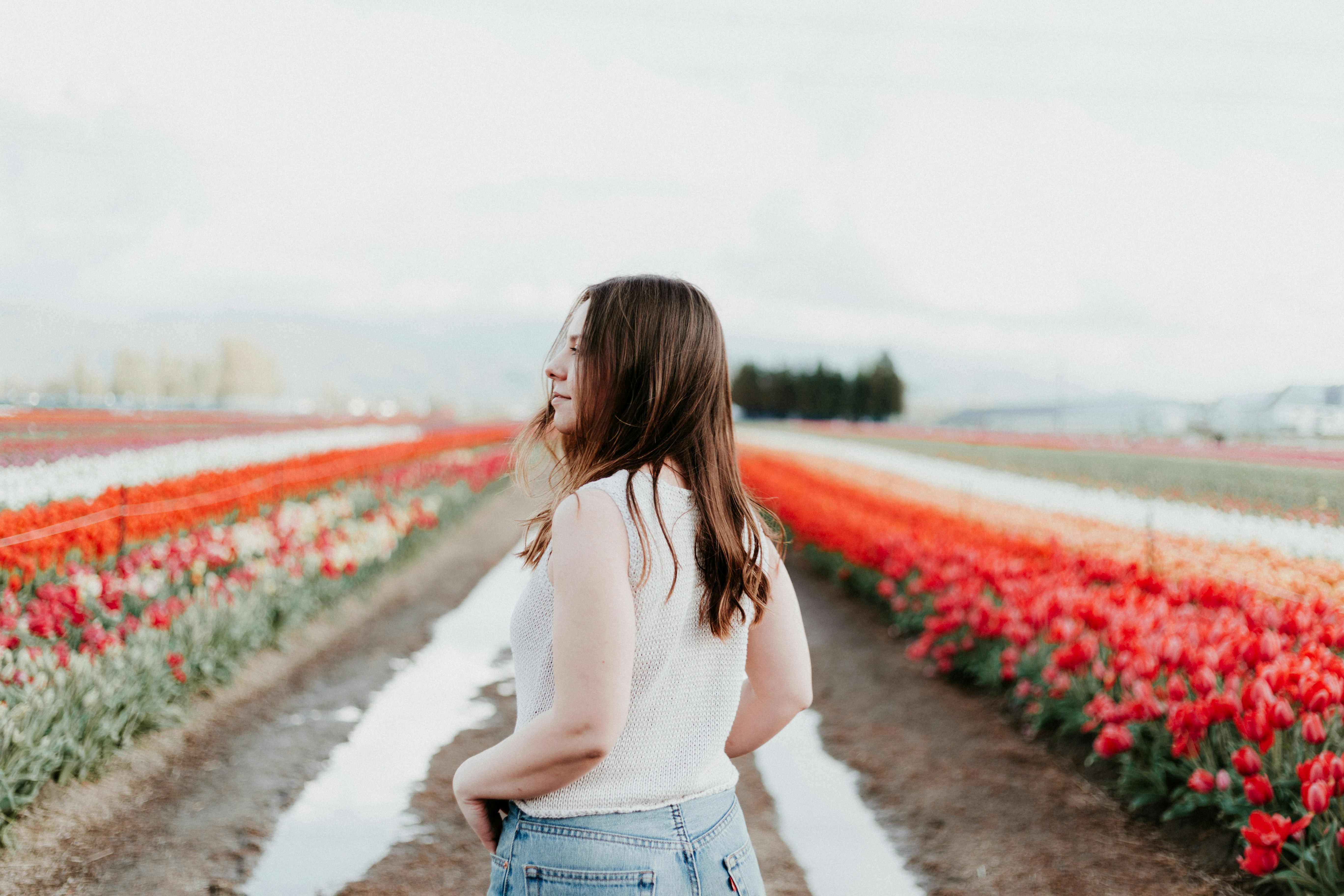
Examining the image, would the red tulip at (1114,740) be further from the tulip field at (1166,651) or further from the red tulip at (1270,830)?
the red tulip at (1270,830)

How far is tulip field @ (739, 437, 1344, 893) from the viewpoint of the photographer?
10.5 ft

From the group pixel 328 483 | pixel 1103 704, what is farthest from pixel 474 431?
pixel 1103 704

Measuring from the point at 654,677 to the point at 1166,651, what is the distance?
3610mm

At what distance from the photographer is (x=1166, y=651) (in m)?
4.15

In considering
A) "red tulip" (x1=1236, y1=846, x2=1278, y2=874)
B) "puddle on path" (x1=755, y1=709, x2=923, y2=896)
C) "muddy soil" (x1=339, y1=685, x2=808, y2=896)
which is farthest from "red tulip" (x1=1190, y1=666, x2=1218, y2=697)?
"muddy soil" (x1=339, y1=685, x2=808, y2=896)

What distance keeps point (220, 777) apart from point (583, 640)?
417 cm

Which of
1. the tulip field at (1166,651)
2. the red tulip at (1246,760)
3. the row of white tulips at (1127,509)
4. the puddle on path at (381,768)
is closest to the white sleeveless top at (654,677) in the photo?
the tulip field at (1166,651)

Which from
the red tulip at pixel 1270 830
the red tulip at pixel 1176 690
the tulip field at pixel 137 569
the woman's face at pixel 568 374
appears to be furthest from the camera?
the tulip field at pixel 137 569

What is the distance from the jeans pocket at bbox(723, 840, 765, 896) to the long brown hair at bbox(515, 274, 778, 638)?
315mm

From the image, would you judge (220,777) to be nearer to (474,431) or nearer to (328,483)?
(328,483)

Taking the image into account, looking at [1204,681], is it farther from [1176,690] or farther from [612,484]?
[612,484]

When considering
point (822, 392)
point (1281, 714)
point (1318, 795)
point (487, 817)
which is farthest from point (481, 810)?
point (822, 392)

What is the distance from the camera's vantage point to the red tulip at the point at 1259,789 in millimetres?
3041

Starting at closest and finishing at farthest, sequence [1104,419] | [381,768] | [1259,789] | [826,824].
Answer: [1259,789]
[826,824]
[381,768]
[1104,419]
